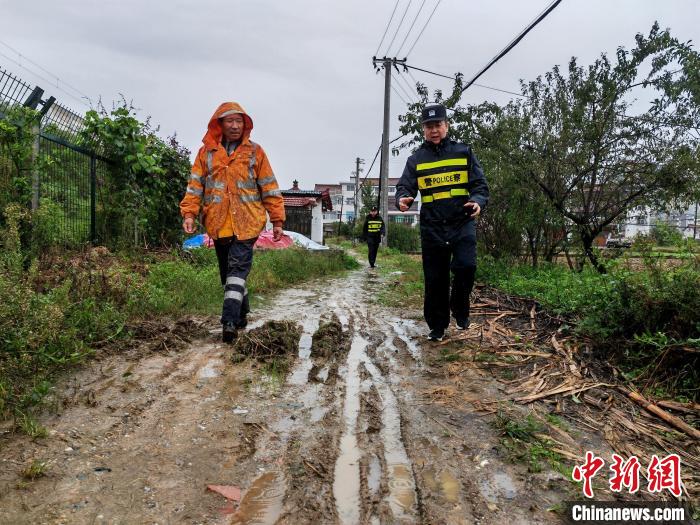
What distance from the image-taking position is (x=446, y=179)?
4293 mm

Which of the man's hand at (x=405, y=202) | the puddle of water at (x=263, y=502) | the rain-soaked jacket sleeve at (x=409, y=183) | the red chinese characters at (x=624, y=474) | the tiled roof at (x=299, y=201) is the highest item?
the tiled roof at (x=299, y=201)

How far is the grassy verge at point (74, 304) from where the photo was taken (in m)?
2.72

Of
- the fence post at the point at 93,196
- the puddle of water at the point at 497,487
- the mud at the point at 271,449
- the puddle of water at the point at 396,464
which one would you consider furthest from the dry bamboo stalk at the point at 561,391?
the fence post at the point at 93,196

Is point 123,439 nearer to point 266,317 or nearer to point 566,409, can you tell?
point 566,409

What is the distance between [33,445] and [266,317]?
127 inches

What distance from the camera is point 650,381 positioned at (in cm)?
305

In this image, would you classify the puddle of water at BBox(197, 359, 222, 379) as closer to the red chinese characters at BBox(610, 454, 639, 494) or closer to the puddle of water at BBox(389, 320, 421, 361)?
the puddle of water at BBox(389, 320, 421, 361)

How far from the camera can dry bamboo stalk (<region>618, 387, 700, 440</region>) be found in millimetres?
2463

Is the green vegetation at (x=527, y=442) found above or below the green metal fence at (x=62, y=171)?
below

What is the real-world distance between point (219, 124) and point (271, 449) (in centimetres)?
307

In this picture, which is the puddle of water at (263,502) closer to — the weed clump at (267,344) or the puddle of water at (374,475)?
the puddle of water at (374,475)

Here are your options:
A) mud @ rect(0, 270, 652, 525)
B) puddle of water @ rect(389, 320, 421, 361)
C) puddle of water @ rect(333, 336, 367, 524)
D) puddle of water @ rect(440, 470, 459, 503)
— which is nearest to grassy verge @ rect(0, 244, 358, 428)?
mud @ rect(0, 270, 652, 525)

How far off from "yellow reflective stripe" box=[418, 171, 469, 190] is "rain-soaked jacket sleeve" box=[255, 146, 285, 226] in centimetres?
136

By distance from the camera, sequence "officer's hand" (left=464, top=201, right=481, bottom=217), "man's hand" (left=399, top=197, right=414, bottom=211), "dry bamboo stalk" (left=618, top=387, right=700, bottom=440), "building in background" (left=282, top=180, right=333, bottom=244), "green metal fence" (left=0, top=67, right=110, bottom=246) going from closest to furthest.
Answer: "dry bamboo stalk" (left=618, top=387, right=700, bottom=440) → "officer's hand" (left=464, top=201, right=481, bottom=217) → "man's hand" (left=399, top=197, right=414, bottom=211) → "green metal fence" (left=0, top=67, right=110, bottom=246) → "building in background" (left=282, top=180, right=333, bottom=244)
